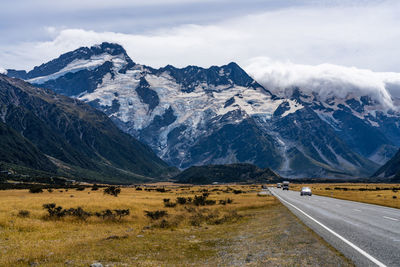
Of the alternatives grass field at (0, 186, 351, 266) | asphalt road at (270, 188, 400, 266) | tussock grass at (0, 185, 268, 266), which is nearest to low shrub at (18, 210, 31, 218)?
grass field at (0, 186, 351, 266)

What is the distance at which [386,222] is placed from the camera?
2708 centimetres

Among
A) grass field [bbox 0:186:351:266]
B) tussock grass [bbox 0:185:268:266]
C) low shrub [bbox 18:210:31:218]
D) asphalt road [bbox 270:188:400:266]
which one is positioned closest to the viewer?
asphalt road [bbox 270:188:400:266]

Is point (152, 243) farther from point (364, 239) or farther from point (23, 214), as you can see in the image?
point (23, 214)

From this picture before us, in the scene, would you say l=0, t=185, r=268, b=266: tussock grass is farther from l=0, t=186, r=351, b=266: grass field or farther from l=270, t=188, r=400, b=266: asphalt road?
l=270, t=188, r=400, b=266: asphalt road

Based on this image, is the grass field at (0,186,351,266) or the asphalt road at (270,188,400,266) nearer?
the asphalt road at (270,188,400,266)

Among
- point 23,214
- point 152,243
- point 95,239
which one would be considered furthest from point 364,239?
point 23,214

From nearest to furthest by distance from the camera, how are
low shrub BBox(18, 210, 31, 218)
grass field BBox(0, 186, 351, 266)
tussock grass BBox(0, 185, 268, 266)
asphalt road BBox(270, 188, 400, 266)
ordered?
asphalt road BBox(270, 188, 400, 266) → grass field BBox(0, 186, 351, 266) → tussock grass BBox(0, 185, 268, 266) → low shrub BBox(18, 210, 31, 218)

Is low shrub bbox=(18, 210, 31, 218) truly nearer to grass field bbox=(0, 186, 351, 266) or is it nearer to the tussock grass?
grass field bbox=(0, 186, 351, 266)

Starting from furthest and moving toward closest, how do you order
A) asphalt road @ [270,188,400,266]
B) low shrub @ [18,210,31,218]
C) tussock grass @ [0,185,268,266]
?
low shrub @ [18,210,31,218]
tussock grass @ [0,185,268,266]
asphalt road @ [270,188,400,266]

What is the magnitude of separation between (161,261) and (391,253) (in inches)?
383

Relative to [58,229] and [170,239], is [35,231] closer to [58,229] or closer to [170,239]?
[58,229]

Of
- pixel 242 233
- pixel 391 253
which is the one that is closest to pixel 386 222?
pixel 242 233

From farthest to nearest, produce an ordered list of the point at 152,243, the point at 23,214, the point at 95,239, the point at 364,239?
the point at 23,214
the point at 95,239
the point at 152,243
the point at 364,239

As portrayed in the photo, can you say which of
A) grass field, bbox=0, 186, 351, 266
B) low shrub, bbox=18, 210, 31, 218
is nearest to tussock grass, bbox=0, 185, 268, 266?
grass field, bbox=0, 186, 351, 266
